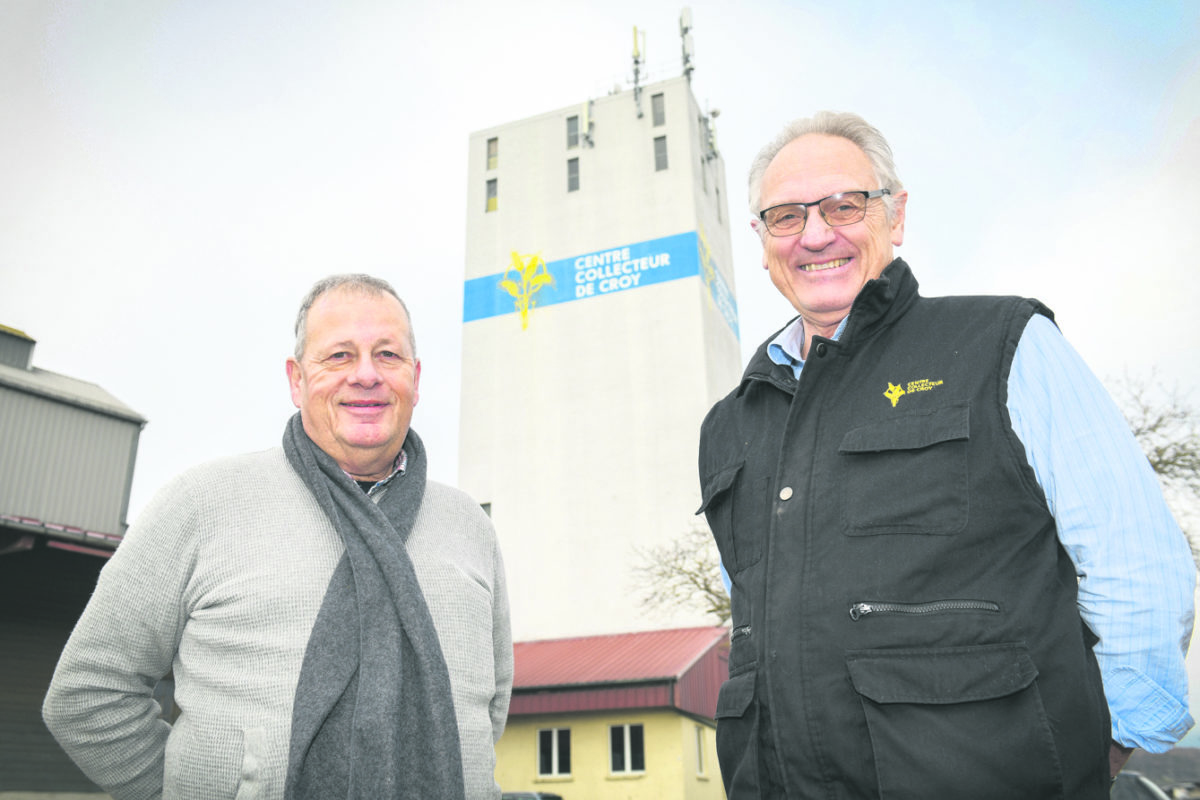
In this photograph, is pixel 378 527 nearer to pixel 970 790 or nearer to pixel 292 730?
pixel 292 730

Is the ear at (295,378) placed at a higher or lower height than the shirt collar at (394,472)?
higher

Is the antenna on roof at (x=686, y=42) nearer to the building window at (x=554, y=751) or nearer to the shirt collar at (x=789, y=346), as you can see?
the building window at (x=554, y=751)

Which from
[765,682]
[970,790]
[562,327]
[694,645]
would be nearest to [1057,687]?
[970,790]

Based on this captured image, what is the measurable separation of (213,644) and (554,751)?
18848mm

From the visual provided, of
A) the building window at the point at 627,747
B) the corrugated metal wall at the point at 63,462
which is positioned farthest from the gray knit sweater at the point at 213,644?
the corrugated metal wall at the point at 63,462

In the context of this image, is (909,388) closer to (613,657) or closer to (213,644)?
(213,644)

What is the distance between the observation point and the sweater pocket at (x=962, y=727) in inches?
66.2

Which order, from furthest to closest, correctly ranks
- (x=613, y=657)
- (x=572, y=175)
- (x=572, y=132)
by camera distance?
(x=572, y=132) → (x=572, y=175) → (x=613, y=657)

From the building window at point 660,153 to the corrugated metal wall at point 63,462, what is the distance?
19297mm

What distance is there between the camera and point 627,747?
19.2 m

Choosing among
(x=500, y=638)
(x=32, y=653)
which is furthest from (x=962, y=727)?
(x=32, y=653)

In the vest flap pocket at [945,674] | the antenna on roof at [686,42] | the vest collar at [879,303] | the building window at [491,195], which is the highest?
the antenna on roof at [686,42]

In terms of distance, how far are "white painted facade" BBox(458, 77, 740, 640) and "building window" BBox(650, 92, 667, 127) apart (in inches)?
3.3

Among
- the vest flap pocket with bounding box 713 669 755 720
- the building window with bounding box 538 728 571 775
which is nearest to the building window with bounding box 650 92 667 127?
the building window with bounding box 538 728 571 775
